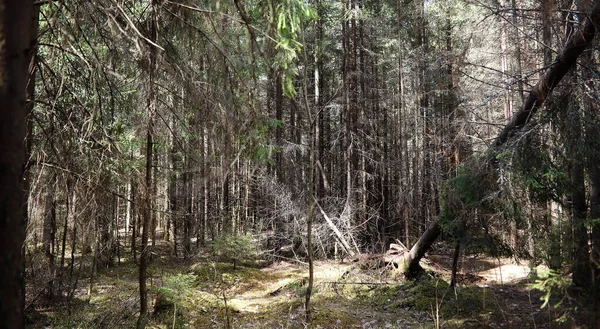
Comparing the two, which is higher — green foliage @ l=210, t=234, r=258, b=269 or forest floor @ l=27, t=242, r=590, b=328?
green foliage @ l=210, t=234, r=258, b=269

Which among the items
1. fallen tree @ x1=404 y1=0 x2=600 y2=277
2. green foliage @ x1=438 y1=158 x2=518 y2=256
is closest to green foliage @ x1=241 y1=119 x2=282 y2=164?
green foliage @ x1=438 y1=158 x2=518 y2=256

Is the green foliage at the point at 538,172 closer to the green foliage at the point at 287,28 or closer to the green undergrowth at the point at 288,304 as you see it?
the green undergrowth at the point at 288,304

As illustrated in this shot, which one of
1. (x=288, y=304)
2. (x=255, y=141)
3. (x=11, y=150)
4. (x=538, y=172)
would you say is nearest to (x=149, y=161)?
(x=255, y=141)

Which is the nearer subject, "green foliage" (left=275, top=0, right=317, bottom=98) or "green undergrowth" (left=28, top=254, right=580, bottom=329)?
"green foliage" (left=275, top=0, right=317, bottom=98)

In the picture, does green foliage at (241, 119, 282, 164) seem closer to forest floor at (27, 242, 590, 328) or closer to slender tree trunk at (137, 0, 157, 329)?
slender tree trunk at (137, 0, 157, 329)

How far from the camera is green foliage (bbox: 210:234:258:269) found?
40.1 ft

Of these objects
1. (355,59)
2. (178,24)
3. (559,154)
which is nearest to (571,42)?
(559,154)

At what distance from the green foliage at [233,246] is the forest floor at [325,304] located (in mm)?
788

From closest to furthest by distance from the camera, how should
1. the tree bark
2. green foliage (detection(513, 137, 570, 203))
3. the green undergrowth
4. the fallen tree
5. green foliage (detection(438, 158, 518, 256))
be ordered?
the tree bark, the fallen tree, green foliage (detection(513, 137, 570, 203)), green foliage (detection(438, 158, 518, 256)), the green undergrowth

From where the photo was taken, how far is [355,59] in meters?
14.7

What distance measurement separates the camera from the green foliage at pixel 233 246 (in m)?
12.2

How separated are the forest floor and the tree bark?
10.4 ft

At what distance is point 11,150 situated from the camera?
193 centimetres

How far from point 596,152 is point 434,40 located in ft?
53.7
